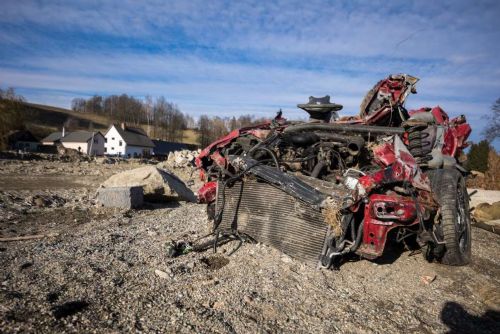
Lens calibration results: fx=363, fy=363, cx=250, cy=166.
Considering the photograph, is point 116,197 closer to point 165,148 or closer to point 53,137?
point 165,148

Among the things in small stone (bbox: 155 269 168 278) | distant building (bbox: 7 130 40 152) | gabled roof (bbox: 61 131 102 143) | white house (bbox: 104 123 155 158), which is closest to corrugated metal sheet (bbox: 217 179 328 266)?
small stone (bbox: 155 269 168 278)

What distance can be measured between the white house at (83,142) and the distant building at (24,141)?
7277mm

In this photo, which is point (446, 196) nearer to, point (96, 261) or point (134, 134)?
point (96, 261)

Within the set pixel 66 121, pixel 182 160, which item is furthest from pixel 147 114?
pixel 182 160

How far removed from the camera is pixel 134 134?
58812 mm

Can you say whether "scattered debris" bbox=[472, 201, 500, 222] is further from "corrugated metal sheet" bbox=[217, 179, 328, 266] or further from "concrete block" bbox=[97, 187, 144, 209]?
"concrete block" bbox=[97, 187, 144, 209]

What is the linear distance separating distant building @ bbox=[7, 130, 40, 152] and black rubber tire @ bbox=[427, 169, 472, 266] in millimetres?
41378

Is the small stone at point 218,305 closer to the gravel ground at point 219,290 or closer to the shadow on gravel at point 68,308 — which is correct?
the gravel ground at point 219,290

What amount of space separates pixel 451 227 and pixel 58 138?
62274mm

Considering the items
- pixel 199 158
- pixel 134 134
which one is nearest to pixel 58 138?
pixel 134 134

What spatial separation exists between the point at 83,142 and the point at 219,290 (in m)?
56.8

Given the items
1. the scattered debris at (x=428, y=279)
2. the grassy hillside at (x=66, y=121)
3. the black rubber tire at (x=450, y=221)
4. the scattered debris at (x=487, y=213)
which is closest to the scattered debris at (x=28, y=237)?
the scattered debris at (x=428, y=279)

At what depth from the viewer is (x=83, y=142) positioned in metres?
54.4

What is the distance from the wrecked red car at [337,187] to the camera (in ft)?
12.5
